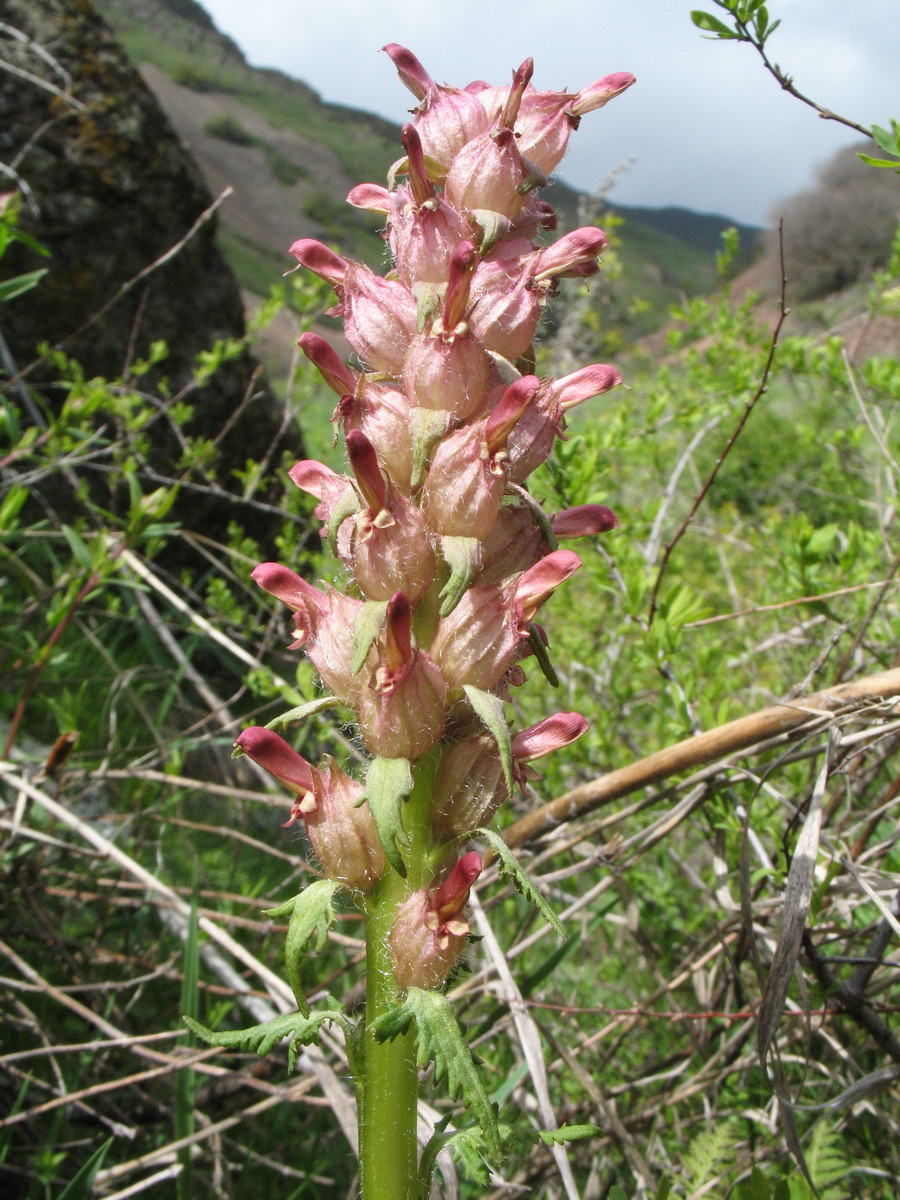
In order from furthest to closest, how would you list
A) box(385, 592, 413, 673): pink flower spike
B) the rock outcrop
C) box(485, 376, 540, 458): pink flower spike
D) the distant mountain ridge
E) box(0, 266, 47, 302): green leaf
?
1. the distant mountain ridge
2. the rock outcrop
3. box(0, 266, 47, 302): green leaf
4. box(485, 376, 540, 458): pink flower spike
5. box(385, 592, 413, 673): pink flower spike

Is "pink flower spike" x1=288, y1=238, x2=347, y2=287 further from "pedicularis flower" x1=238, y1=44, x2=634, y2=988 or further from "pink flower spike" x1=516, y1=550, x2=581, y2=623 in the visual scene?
"pink flower spike" x1=516, y1=550, x2=581, y2=623

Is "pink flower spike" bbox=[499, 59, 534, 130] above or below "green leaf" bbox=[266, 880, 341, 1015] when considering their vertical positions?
above

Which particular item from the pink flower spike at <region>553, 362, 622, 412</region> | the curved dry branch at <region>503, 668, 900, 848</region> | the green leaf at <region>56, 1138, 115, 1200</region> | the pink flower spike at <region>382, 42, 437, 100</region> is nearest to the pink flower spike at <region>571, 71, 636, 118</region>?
the pink flower spike at <region>382, 42, 437, 100</region>

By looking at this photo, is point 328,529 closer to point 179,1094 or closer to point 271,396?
point 179,1094

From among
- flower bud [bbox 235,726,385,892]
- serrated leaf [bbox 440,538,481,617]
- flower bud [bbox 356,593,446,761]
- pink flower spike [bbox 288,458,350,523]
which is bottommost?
flower bud [bbox 235,726,385,892]

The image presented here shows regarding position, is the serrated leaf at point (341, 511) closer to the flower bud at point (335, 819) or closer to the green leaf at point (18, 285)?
the flower bud at point (335, 819)

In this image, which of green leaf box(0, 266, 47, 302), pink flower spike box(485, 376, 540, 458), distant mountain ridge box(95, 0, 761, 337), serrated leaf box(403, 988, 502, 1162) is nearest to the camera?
serrated leaf box(403, 988, 502, 1162)

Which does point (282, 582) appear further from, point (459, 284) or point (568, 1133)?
point (568, 1133)
